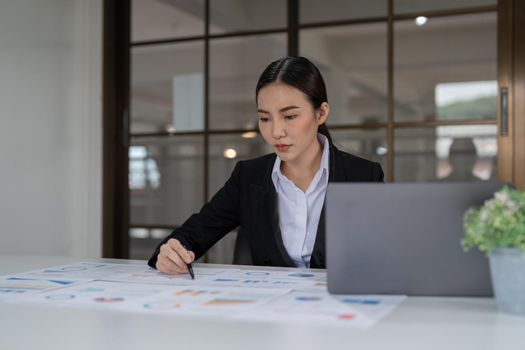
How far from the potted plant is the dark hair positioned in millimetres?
1012

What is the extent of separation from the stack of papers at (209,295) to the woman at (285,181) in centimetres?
34

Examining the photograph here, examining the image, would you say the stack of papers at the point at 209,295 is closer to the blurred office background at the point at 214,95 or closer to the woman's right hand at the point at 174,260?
the woman's right hand at the point at 174,260

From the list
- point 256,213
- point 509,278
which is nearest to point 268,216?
point 256,213

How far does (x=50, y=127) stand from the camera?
360 cm

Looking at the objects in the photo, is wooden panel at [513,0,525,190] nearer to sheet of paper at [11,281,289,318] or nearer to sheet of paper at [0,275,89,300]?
sheet of paper at [11,281,289,318]

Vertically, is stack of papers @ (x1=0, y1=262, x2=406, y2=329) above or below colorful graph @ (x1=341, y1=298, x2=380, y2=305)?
below

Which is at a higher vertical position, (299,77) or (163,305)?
(299,77)

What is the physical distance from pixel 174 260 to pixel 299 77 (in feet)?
2.46

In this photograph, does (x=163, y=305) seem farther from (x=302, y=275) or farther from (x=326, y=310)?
(x=302, y=275)

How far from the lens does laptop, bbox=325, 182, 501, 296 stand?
1147mm

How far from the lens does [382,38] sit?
11.5 ft

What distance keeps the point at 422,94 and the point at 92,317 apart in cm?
274

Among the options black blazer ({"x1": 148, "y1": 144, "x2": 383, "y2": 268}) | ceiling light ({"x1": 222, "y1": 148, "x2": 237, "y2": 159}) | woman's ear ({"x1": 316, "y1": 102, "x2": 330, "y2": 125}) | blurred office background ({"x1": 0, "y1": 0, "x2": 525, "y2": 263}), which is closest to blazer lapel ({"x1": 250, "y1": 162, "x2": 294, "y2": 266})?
black blazer ({"x1": 148, "y1": 144, "x2": 383, "y2": 268})

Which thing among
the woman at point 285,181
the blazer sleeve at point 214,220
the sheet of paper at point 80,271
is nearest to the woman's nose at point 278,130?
the woman at point 285,181
